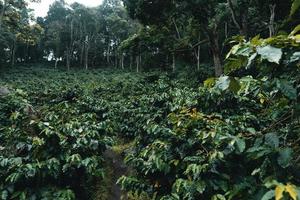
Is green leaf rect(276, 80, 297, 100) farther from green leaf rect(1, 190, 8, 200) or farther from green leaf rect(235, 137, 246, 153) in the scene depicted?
green leaf rect(1, 190, 8, 200)

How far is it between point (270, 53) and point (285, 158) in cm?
77

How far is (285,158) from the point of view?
2336mm

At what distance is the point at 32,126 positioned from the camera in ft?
19.0

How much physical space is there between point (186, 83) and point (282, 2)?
16.5ft

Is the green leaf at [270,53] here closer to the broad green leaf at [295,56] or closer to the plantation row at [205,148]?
the plantation row at [205,148]

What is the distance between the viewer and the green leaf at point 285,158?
7.59 ft

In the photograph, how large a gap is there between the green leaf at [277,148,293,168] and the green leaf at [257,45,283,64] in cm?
71

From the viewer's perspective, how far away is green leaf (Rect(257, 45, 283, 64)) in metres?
2.01

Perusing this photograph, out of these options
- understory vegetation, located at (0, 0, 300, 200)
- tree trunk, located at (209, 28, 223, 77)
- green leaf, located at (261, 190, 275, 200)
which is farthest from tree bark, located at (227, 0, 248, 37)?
green leaf, located at (261, 190, 275, 200)

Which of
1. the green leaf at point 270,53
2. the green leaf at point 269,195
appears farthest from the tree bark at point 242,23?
the green leaf at point 269,195

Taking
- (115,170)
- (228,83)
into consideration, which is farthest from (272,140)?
(115,170)

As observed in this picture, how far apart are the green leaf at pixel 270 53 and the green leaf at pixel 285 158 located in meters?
0.71

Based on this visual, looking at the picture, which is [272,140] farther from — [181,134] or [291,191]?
[181,134]

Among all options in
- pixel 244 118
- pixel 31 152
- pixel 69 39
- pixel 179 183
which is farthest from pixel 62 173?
pixel 69 39
